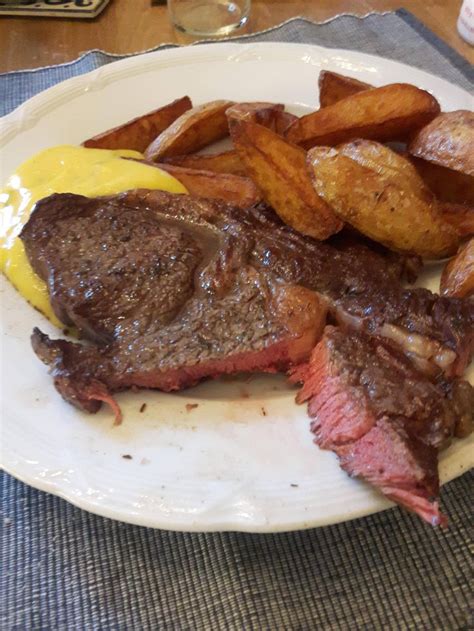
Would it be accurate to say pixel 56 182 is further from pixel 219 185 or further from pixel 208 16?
pixel 208 16

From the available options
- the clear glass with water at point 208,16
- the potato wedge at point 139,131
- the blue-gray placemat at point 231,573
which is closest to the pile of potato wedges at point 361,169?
the potato wedge at point 139,131

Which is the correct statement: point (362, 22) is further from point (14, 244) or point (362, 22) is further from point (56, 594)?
point (56, 594)

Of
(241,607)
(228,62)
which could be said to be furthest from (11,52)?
(241,607)

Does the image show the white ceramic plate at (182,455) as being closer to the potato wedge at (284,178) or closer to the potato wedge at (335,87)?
the potato wedge at (284,178)

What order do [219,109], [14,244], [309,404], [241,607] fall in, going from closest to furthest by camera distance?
1. [241,607]
2. [309,404]
3. [14,244]
4. [219,109]

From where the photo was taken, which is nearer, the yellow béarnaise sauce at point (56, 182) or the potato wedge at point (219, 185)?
the yellow béarnaise sauce at point (56, 182)

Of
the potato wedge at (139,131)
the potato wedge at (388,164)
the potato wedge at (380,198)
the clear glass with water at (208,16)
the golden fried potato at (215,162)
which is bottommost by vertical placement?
the potato wedge at (139,131)

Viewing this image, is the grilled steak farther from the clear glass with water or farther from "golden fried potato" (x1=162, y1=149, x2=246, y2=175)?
the clear glass with water

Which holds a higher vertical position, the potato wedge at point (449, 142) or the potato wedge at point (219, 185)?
the potato wedge at point (449, 142)
